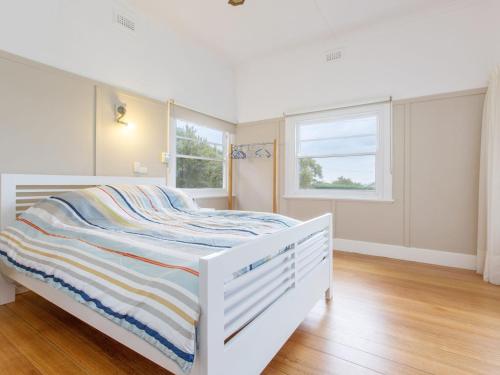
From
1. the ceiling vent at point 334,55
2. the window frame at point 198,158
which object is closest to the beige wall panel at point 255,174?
the window frame at point 198,158

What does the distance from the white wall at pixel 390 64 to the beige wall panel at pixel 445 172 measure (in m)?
0.23

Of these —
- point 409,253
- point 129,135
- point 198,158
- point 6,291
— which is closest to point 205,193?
point 198,158

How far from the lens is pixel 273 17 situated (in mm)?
2963

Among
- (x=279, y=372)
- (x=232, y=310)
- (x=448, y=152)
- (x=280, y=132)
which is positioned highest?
(x=280, y=132)

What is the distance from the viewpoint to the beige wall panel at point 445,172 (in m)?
2.70

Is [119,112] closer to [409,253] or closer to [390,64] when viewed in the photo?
[390,64]

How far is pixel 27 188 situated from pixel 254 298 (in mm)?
2033

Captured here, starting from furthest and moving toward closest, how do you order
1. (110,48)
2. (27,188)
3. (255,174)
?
1. (255,174)
2. (110,48)
3. (27,188)

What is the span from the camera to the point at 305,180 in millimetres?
3766

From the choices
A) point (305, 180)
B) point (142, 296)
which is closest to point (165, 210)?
point (142, 296)

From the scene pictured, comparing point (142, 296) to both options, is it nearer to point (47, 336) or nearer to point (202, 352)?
point (202, 352)

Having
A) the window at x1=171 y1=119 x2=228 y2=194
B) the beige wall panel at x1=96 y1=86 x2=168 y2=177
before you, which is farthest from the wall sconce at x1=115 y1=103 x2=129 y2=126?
the window at x1=171 y1=119 x2=228 y2=194

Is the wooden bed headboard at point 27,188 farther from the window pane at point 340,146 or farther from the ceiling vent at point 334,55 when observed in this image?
the ceiling vent at point 334,55

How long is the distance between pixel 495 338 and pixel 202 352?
170cm
